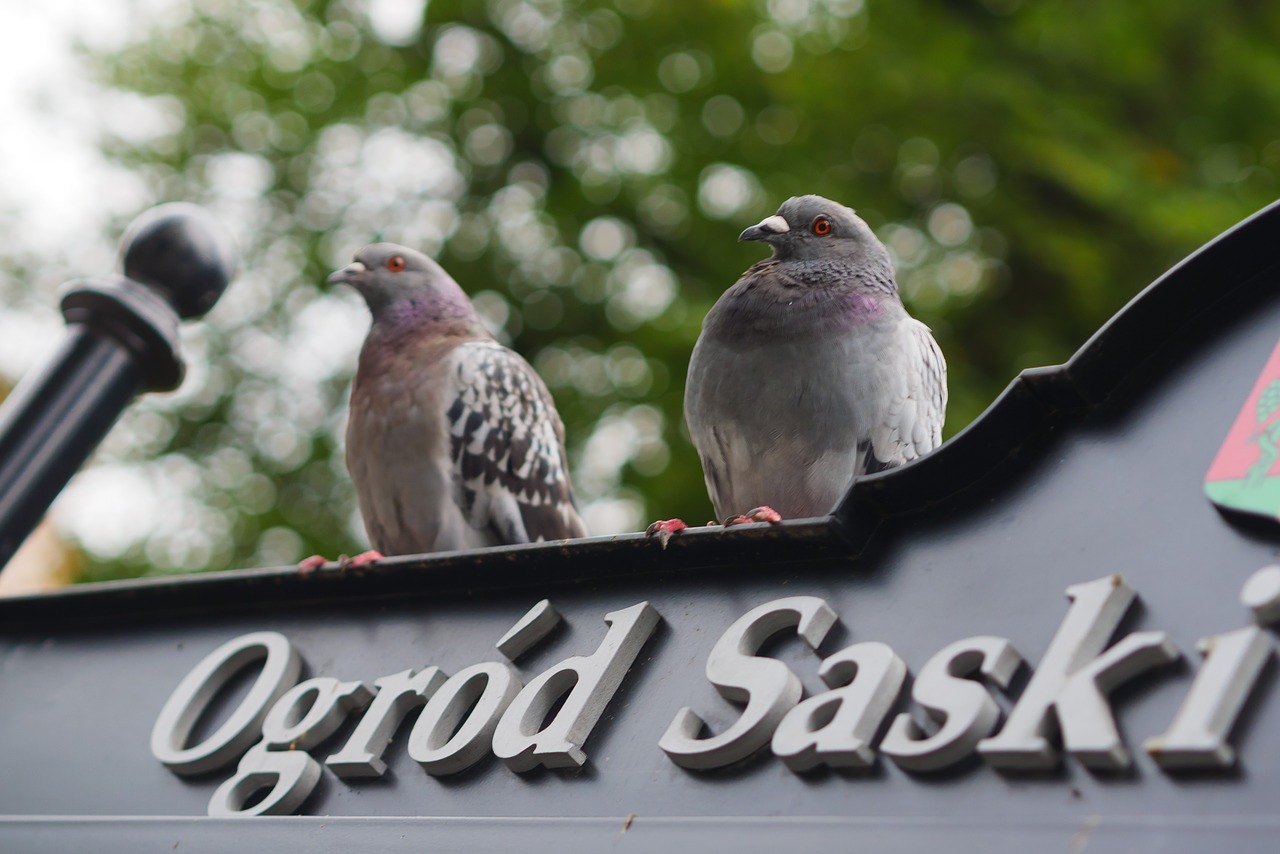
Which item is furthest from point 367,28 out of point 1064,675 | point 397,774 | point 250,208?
point 1064,675

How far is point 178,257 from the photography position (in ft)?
11.9

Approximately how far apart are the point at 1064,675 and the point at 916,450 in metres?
1.62

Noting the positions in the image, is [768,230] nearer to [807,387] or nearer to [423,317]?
[807,387]

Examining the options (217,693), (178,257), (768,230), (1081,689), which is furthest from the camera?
(178,257)

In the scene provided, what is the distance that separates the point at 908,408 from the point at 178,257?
218 centimetres

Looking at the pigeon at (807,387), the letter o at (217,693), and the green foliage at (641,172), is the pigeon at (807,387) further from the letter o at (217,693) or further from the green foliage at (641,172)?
the green foliage at (641,172)

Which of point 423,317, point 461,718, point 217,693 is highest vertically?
point 423,317

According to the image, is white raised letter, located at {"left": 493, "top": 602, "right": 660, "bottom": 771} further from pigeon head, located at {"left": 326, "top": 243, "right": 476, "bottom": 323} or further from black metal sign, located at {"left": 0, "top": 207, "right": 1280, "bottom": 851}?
pigeon head, located at {"left": 326, "top": 243, "right": 476, "bottom": 323}

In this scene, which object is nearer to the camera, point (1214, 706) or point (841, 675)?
point (1214, 706)

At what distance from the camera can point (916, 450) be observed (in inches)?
128

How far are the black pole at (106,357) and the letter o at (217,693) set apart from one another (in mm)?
827

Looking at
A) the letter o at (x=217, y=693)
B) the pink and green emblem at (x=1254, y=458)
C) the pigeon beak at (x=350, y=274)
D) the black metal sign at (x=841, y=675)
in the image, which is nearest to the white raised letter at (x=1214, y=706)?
the black metal sign at (x=841, y=675)

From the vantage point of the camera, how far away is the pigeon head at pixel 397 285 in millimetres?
4695

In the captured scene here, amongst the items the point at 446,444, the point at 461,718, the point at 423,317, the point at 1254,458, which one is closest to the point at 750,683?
the point at 461,718
